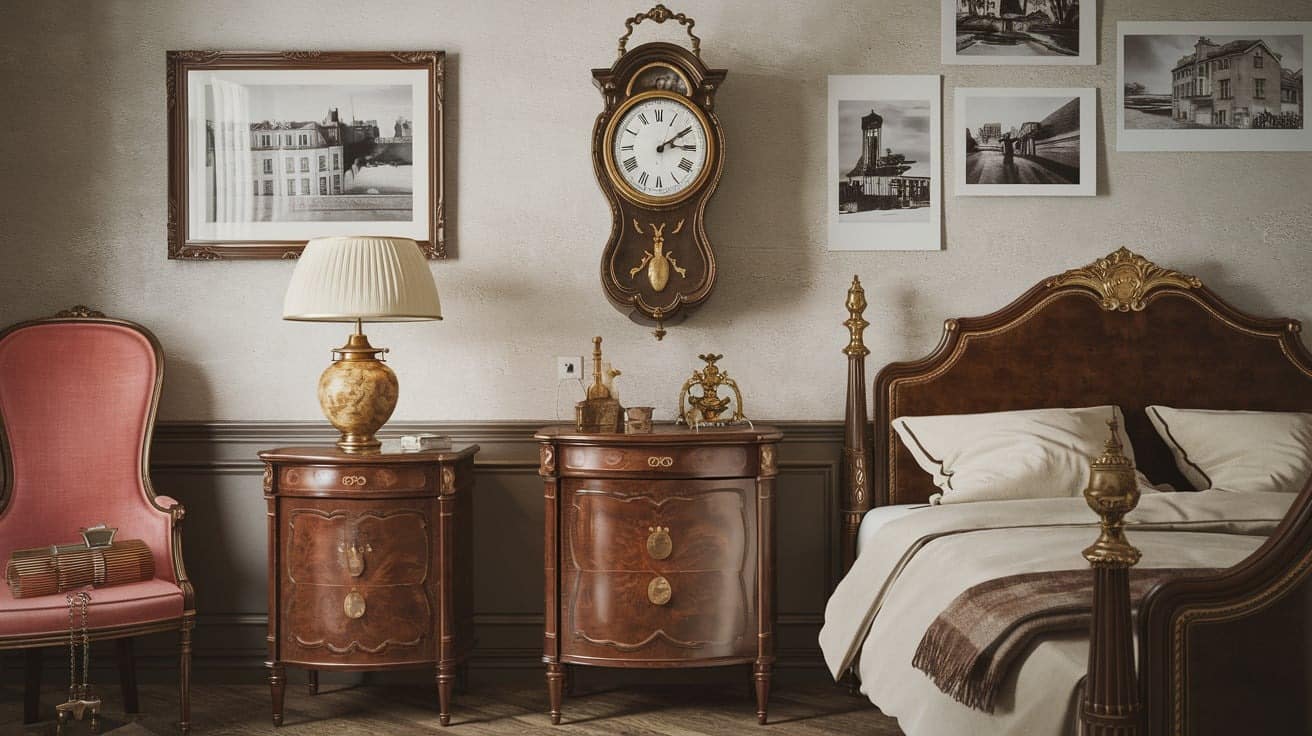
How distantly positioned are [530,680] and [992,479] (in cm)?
178

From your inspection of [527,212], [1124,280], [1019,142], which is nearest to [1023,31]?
[1019,142]

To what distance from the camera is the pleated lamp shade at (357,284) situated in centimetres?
318

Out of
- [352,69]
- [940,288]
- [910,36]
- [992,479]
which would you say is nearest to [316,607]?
[352,69]

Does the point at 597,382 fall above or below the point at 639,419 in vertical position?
above

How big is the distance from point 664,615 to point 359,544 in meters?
0.98

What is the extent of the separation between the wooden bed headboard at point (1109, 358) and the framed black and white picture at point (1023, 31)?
2.62 ft

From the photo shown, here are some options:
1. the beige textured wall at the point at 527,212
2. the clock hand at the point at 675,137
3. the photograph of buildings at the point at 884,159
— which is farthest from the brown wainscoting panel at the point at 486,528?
the clock hand at the point at 675,137

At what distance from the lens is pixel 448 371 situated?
12.2 feet

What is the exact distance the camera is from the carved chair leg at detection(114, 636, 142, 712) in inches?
129

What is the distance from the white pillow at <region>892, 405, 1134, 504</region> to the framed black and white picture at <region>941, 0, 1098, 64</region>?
1.32 m

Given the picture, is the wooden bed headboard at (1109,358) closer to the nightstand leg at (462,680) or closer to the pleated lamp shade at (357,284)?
the nightstand leg at (462,680)

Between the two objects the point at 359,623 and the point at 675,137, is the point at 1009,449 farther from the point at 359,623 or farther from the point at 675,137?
the point at 359,623

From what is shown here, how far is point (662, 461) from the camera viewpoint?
10.3 feet

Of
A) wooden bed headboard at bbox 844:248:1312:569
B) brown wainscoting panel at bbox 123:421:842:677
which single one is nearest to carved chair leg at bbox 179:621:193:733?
brown wainscoting panel at bbox 123:421:842:677
